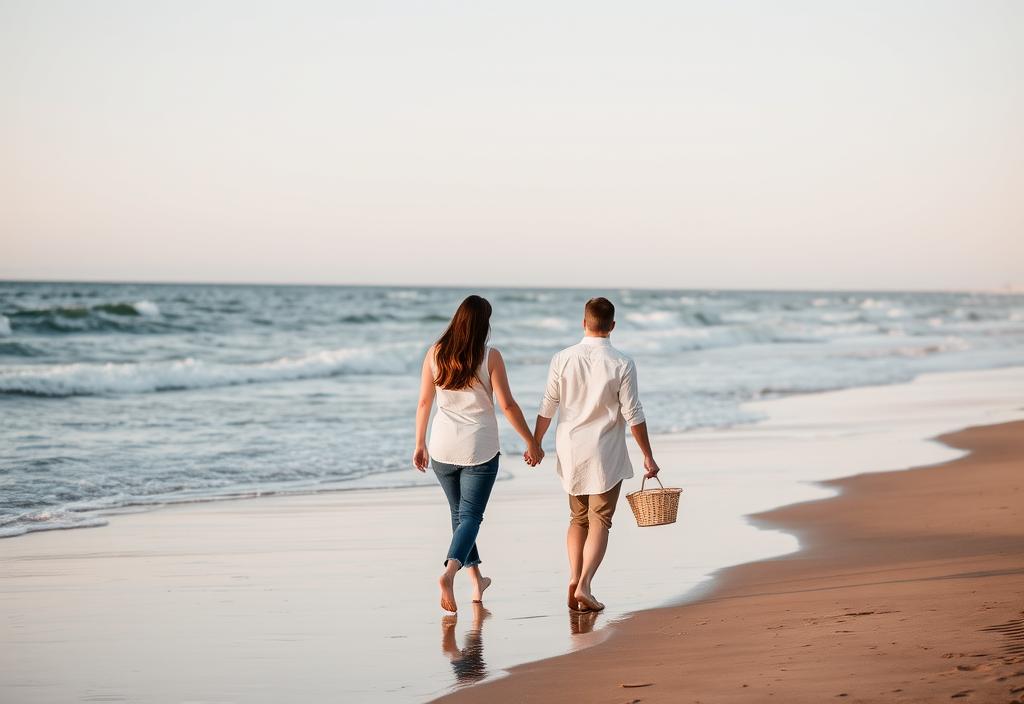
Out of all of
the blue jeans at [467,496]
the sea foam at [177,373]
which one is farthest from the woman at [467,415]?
the sea foam at [177,373]

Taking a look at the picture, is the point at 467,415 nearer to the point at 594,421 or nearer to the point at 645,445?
the point at 594,421

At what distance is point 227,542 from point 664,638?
3.59 m

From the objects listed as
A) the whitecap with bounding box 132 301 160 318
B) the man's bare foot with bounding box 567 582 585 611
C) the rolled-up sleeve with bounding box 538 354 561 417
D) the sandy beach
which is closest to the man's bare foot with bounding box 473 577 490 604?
the sandy beach

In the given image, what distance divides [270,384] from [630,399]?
17462mm

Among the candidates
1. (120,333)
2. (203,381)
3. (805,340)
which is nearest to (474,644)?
(203,381)

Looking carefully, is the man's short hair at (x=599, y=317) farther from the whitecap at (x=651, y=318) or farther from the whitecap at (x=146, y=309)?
the whitecap at (x=651, y=318)

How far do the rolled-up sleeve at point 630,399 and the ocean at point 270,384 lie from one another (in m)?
4.63

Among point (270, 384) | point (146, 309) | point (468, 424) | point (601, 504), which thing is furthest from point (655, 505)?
point (146, 309)

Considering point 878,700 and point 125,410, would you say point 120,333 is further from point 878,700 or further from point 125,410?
point 878,700

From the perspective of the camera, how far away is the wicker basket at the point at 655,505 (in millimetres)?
5648

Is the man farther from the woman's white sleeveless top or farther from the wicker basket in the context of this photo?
the woman's white sleeveless top

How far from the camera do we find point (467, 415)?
5602mm

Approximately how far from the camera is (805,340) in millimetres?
43312

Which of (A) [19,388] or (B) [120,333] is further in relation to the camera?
(B) [120,333]
